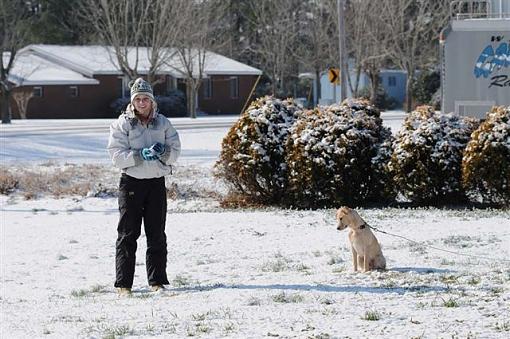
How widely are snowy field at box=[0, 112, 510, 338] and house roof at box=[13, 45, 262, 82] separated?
135ft

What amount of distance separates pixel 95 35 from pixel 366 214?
49838mm

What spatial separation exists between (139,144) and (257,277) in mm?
1658

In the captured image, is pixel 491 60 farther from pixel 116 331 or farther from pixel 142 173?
pixel 116 331

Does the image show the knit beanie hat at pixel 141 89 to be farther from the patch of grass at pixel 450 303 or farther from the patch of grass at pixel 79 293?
the patch of grass at pixel 450 303

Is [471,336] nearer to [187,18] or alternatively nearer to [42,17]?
[187,18]

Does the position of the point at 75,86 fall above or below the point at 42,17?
below

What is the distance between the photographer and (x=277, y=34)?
58.6 m

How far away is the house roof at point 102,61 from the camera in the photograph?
56562 millimetres

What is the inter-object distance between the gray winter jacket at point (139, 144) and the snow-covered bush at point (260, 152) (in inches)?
238

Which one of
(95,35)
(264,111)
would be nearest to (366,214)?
(264,111)

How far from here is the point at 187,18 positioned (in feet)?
163

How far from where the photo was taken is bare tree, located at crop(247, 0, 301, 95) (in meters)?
58.2

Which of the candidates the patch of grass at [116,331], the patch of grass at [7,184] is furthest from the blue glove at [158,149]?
the patch of grass at [7,184]

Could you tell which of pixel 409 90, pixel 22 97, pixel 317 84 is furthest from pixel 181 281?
pixel 317 84
